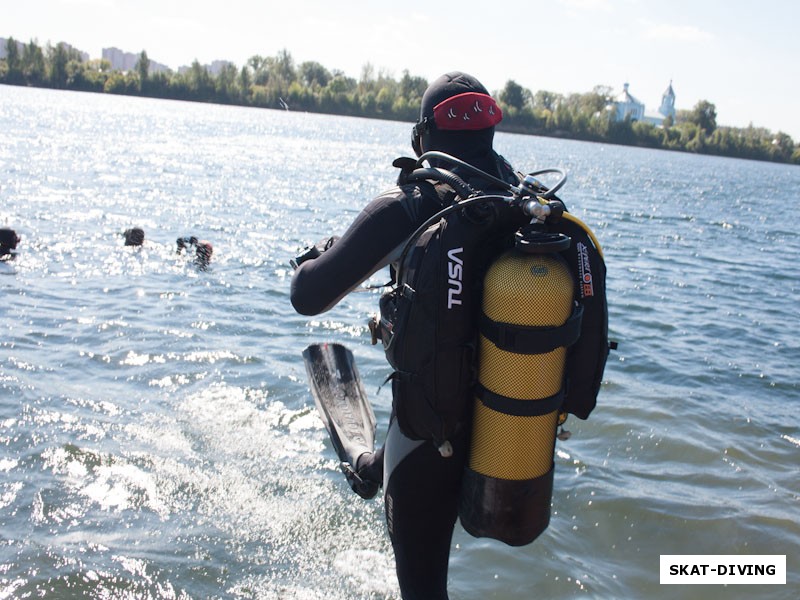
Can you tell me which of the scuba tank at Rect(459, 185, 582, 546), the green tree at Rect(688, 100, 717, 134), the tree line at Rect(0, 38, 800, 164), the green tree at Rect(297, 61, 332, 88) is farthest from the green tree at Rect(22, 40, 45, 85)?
the scuba tank at Rect(459, 185, 582, 546)

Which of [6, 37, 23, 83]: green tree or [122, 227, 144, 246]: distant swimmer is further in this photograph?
[6, 37, 23, 83]: green tree

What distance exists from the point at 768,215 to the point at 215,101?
10247cm

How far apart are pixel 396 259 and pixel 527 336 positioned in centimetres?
64

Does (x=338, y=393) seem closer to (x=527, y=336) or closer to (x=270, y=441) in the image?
(x=270, y=441)

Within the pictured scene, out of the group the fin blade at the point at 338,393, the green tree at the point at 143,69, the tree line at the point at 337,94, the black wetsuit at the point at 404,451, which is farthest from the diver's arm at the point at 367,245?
the green tree at the point at 143,69

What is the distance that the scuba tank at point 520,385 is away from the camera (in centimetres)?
279

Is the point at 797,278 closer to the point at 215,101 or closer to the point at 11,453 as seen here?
the point at 11,453

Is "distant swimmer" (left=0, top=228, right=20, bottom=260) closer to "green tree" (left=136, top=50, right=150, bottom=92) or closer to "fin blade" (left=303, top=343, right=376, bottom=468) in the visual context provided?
"fin blade" (left=303, top=343, right=376, bottom=468)

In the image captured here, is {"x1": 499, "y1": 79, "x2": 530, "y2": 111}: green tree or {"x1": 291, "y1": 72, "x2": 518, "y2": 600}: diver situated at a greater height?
{"x1": 499, "y1": 79, "x2": 530, "y2": 111}: green tree

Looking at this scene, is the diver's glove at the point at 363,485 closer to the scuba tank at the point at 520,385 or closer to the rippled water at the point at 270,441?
the rippled water at the point at 270,441

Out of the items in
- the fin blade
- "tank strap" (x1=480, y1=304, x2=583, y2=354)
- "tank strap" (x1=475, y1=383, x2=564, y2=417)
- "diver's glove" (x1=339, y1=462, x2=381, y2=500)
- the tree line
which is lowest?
"diver's glove" (x1=339, y1=462, x2=381, y2=500)

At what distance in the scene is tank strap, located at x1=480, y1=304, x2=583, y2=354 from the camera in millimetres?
2803

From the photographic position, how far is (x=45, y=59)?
125 metres

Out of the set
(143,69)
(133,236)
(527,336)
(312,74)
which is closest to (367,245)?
(527,336)
